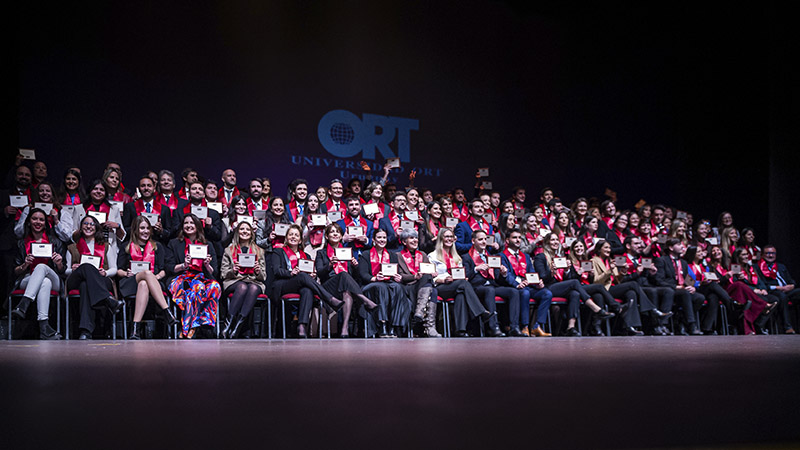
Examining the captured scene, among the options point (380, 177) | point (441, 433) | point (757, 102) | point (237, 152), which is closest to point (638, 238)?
point (380, 177)

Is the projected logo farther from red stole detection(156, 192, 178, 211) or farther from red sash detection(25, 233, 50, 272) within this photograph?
red sash detection(25, 233, 50, 272)

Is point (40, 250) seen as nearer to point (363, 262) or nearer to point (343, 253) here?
point (343, 253)

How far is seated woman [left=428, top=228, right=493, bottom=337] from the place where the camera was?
5.48m

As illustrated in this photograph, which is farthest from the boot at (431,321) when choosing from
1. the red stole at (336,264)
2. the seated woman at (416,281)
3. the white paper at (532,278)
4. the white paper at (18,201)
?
the white paper at (18,201)

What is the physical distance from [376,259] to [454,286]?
2.46 ft

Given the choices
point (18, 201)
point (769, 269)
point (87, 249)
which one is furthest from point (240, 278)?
point (769, 269)

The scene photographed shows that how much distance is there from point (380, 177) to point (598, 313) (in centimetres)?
302

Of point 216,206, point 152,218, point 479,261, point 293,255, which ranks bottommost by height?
point 479,261

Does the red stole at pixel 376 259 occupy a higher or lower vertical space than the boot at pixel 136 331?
higher

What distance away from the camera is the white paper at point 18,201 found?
493 cm

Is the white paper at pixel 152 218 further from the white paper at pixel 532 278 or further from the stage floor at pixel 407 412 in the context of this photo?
the stage floor at pixel 407 412

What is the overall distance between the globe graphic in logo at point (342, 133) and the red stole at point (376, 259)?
2.14m

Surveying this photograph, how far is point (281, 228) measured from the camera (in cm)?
541

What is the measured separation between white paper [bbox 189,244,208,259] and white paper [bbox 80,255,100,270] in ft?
2.24
